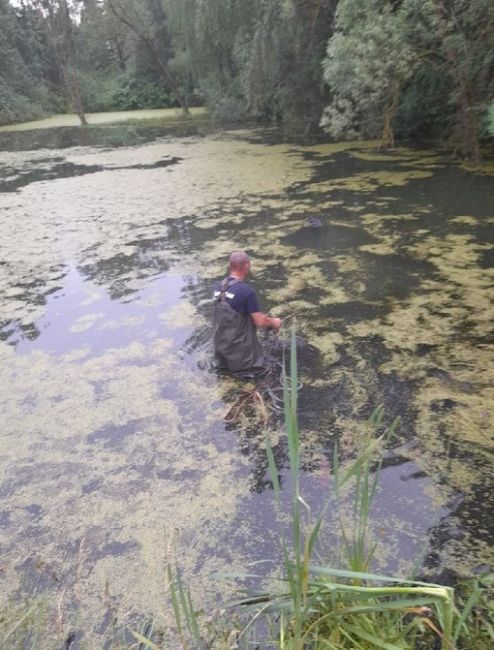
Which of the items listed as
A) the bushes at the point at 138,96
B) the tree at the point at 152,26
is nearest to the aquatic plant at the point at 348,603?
the tree at the point at 152,26

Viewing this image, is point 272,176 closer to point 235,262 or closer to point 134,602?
point 235,262

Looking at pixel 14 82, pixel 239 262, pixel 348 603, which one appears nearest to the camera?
pixel 348 603

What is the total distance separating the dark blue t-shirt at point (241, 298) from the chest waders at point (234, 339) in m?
0.03

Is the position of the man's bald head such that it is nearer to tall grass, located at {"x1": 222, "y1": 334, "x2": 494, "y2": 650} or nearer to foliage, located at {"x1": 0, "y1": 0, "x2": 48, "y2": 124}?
tall grass, located at {"x1": 222, "y1": 334, "x2": 494, "y2": 650}

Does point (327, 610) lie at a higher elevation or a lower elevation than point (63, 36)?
lower

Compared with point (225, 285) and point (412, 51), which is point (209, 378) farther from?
point (412, 51)

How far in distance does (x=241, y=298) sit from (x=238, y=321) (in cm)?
17

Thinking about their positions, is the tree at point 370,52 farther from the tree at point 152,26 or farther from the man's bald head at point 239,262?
the tree at point 152,26

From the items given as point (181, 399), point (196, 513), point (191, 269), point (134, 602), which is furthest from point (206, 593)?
point (191, 269)

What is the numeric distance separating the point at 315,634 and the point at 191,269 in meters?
4.30

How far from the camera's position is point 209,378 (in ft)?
11.1

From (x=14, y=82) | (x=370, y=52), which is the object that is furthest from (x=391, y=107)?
(x=14, y=82)

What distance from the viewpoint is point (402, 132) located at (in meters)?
10.7

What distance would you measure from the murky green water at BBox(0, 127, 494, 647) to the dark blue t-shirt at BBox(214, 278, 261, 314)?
1.83ft
